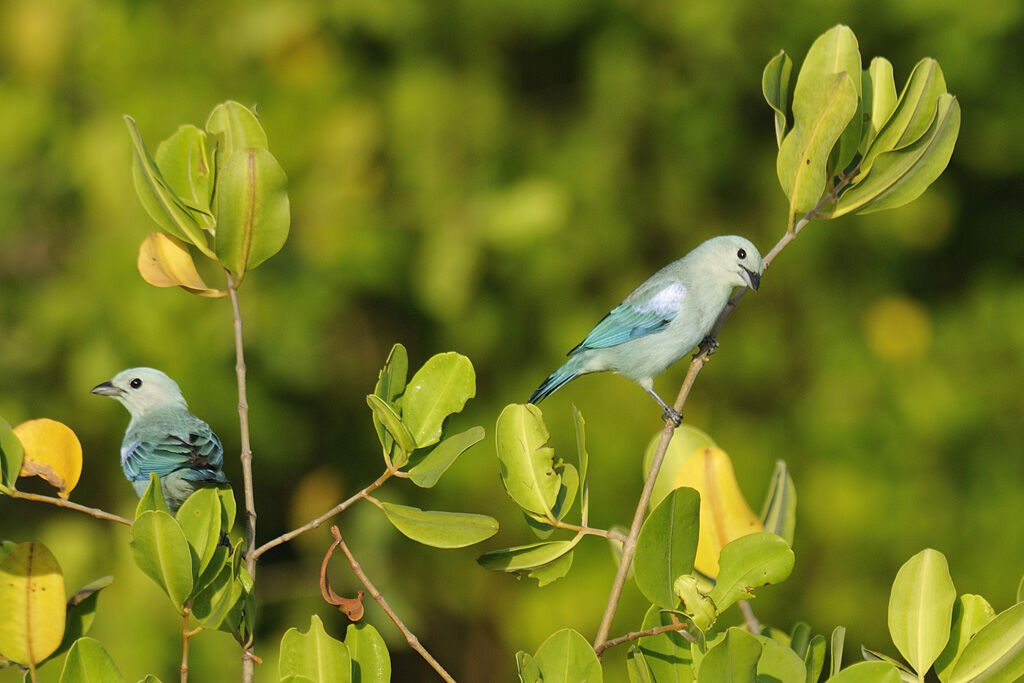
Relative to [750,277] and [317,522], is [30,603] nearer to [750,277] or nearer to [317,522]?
[317,522]

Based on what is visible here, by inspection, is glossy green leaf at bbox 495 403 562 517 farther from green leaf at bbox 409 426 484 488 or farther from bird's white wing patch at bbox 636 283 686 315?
bird's white wing patch at bbox 636 283 686 315

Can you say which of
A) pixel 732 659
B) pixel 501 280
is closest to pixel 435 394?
pixel 732 659

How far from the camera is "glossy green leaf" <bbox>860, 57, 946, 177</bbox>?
1.79 m

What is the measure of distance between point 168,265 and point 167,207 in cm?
9

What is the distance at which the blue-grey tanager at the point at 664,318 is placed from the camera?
9.36ft

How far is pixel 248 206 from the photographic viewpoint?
169 cm

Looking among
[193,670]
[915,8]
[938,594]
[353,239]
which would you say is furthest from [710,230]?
[938,594]

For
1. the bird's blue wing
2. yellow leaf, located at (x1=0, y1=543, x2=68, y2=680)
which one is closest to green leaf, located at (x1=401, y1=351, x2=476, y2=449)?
yellow leaf, located at (x1=0, y1=543, x2=68, y2=680)

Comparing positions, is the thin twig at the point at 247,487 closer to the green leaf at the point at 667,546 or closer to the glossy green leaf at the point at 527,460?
the glossy green leaf at the point at 527,460

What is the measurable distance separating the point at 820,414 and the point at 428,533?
4.12 meters

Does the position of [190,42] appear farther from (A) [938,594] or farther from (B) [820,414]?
(A) [938,594]

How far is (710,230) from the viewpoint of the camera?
224 inches

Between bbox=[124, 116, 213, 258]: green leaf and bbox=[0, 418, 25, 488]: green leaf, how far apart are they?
1.29 feet

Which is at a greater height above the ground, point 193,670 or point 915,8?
point 915,8
